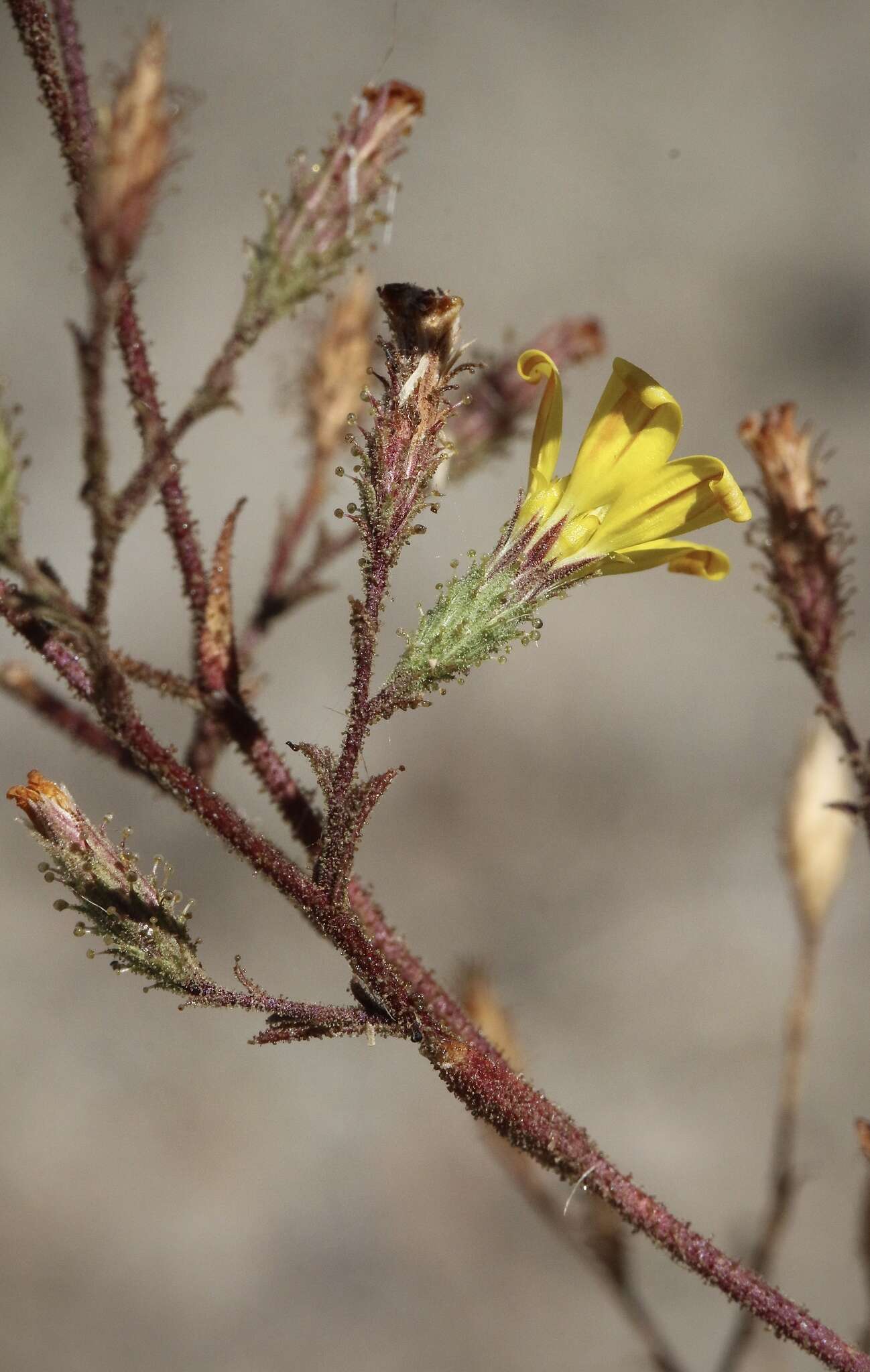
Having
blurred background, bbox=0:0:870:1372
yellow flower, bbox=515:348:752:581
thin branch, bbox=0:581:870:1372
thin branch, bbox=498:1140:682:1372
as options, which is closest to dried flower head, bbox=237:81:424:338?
yellow flower, bbox=515:348:752:581

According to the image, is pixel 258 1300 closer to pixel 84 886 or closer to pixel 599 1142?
pixel 599 1142

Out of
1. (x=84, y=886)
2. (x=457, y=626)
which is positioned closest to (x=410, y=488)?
(x=457, y=626)

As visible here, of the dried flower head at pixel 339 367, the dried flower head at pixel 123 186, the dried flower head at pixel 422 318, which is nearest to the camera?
the dried flower head at pixel 123 186

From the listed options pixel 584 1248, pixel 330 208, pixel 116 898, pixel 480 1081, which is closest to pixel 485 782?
pixel 584 1248

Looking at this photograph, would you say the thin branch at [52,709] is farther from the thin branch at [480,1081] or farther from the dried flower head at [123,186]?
the dried flower head at [123,186]

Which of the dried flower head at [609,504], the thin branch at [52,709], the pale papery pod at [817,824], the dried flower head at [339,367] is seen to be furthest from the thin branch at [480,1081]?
the dried flower head at [339,367]

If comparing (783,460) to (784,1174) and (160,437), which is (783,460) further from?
(784,1174)

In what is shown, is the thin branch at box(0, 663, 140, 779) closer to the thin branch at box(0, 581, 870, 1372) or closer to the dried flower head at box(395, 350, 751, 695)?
the thin branch at box(0, 581, 870, 1372)

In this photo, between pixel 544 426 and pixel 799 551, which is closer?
pixel 544 426
